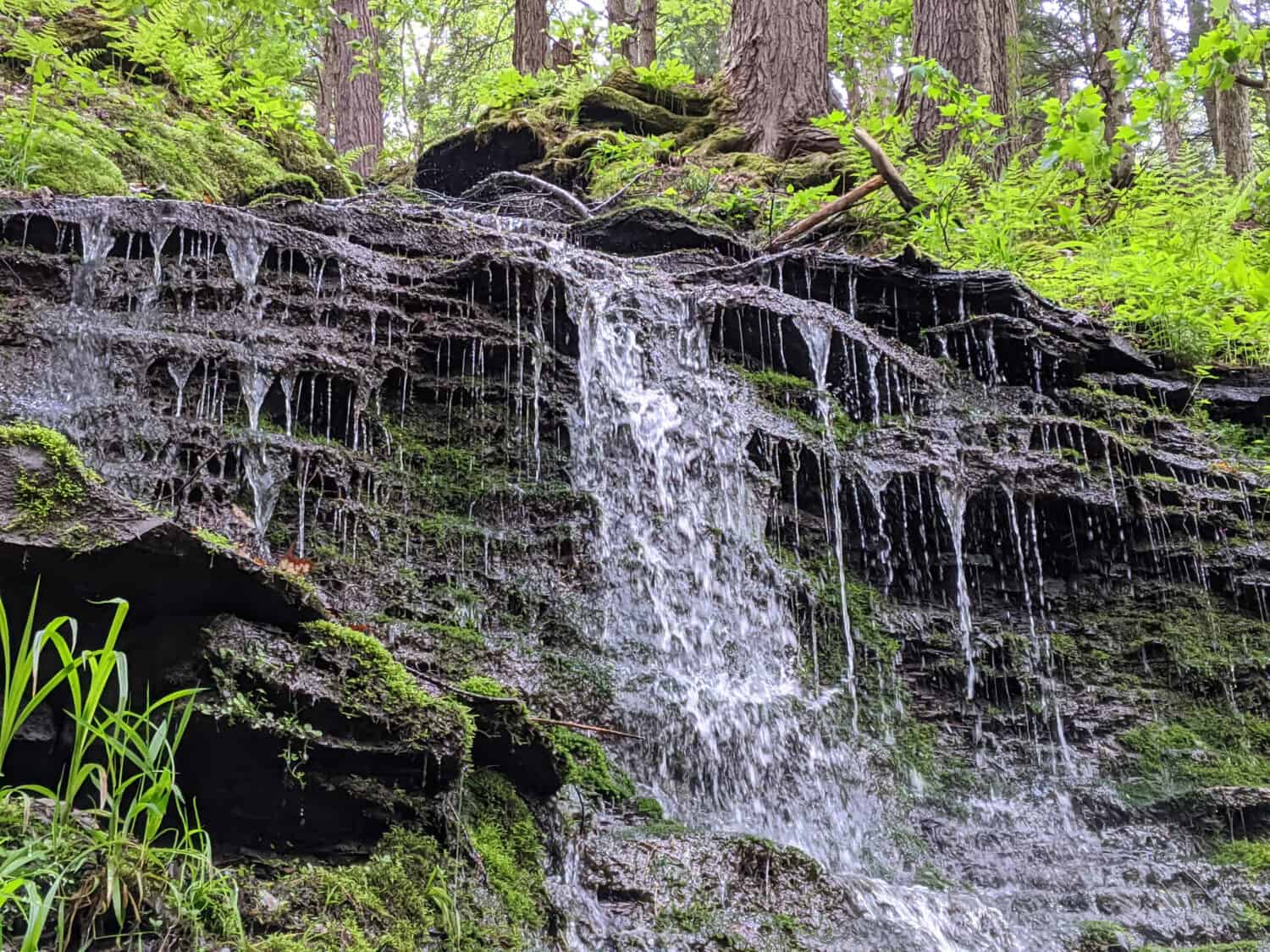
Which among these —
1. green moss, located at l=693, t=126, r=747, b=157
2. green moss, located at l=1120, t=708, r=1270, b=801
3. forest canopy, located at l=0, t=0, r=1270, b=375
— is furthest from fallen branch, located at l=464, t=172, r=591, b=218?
green moss, located at l=1120, t=708, r=1270, b=801

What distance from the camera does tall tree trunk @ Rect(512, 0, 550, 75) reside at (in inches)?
608

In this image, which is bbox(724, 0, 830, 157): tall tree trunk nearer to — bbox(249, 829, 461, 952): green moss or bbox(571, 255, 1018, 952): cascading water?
bbox(571, 255, 1018, 952): cascading water

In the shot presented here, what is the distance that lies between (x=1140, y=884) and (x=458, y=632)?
4176mm

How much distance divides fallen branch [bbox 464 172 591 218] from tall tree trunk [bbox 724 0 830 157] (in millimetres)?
3148

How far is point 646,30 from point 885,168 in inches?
378

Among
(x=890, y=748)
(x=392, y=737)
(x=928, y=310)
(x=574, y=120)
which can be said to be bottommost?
(x=890, y=748)

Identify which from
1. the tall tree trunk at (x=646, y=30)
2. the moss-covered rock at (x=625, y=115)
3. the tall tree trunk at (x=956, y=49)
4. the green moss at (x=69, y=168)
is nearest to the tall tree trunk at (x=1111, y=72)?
the tall tree trunk at (x=956, y=49)

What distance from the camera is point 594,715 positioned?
568 centimetres

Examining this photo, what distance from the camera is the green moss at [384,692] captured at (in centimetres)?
332

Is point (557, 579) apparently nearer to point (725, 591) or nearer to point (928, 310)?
point (725, 591)

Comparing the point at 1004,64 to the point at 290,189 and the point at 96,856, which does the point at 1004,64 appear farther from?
the point at 96,856

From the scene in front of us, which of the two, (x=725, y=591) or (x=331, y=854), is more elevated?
(x=725, y=591)

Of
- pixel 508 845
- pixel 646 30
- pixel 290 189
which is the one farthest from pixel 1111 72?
pixel 508 845

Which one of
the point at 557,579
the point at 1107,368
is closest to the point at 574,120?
the point at 1107,368
